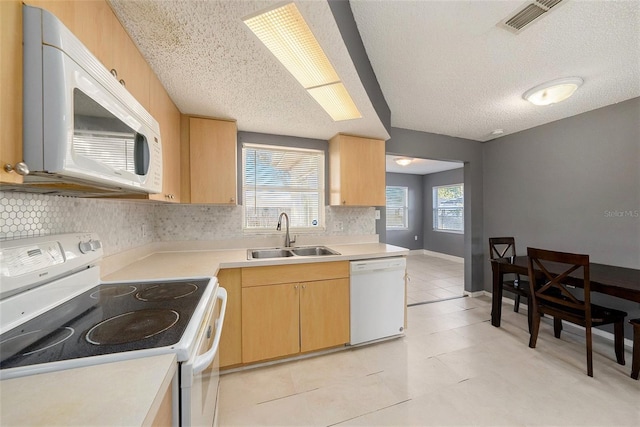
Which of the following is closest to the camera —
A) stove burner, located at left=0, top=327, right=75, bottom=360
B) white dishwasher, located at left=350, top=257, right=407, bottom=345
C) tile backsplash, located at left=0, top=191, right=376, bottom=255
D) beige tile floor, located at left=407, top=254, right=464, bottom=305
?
stove burner, located at left=0, top=327, right=75, bottom=360

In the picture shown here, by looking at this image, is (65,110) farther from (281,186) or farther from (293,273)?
(281,186)

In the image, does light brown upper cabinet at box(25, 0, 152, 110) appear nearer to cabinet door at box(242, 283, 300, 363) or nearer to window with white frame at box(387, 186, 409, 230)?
cabinet door at box(242, 283, 300, 363)

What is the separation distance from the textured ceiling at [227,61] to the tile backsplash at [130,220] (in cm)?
89

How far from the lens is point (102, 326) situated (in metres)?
0.81

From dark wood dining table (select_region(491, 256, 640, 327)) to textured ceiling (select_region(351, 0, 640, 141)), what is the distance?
1.67m

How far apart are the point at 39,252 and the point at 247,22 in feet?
4.22

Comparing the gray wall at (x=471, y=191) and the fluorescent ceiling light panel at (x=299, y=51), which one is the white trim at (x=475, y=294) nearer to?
the gray wall at (x=471, y=191)

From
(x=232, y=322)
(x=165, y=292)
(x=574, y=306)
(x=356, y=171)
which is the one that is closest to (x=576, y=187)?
(x=574, y=306)

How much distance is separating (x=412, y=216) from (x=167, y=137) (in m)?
6.65

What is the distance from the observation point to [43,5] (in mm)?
655

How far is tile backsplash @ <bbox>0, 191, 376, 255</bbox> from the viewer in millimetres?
965

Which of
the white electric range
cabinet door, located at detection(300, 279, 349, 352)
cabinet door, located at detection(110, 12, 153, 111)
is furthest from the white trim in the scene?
cabinet door, located at detection(110, 12, 153, 111)

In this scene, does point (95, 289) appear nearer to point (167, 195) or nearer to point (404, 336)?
point (167, 195)

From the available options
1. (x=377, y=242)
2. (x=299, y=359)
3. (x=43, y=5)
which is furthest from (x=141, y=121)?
(x=377, y=242)
